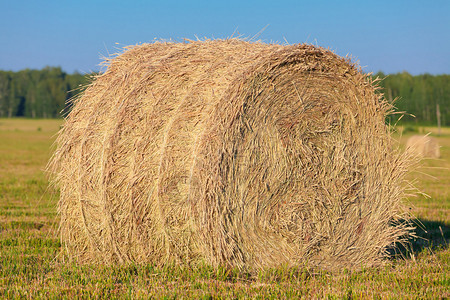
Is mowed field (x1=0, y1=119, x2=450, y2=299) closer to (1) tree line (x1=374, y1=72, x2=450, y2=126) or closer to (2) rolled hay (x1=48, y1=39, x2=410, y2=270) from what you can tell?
(2) rolled hay (x1=48, y1=39, x2=410, y2=270)

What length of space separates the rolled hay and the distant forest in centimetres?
6592

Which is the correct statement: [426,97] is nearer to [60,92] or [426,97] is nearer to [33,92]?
[60,92]

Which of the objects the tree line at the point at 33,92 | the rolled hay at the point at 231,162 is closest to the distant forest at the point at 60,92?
the tree line at the point at 33,92

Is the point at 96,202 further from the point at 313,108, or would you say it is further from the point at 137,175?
the point at 313,108

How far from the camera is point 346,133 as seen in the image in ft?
22.3

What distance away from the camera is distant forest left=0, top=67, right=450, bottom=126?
266ft

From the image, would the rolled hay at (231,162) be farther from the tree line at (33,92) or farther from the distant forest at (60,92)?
the tree line at (33,92)

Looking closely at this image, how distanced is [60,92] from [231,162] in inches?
3849

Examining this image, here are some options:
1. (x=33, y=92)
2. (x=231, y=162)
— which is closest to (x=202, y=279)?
(x=231, y=162)

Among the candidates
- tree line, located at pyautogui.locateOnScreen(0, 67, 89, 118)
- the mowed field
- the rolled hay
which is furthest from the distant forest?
the rolled hay

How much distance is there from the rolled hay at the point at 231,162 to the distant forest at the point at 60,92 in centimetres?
6592

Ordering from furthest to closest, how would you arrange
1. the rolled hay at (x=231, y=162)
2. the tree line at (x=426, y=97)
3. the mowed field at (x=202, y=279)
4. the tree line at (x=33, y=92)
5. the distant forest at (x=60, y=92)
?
the tree line at (x=33, y=92), the distant forest at (x=60, y=92), the tree line at (x=426, y=97), the rolled hay at (x=231, y=162), the mowed field at (x=202, y=279)

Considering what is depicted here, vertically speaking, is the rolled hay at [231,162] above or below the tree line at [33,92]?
below

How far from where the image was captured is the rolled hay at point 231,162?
5.88 m
